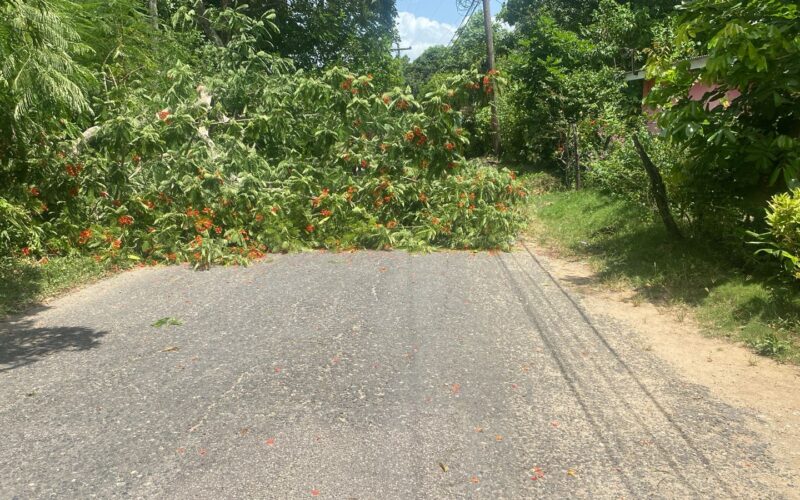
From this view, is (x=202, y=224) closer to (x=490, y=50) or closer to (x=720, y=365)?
(x=720, y=365)

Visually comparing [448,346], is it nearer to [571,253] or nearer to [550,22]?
[571,253]

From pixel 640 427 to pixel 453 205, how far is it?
6.54m

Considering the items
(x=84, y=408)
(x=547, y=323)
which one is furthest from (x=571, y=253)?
(x=84, y=408)

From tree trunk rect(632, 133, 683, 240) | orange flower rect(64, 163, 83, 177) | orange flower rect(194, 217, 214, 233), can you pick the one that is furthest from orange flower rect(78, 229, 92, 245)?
tree trunk rect(632, 133, 683, 240)

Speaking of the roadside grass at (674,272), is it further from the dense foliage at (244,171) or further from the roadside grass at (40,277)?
the roadside grass at (40,277)

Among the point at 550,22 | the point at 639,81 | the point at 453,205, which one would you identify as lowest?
the point at 453,205

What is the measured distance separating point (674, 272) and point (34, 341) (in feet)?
22.1

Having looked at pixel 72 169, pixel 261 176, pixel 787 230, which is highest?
pixel 72 169

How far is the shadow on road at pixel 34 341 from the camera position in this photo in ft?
17.3

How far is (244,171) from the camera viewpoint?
385 inches

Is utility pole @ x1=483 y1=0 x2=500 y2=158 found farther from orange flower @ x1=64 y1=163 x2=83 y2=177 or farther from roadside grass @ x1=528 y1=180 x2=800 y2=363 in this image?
orange flower @ x1=64 y1=163 x2=83 y2=177

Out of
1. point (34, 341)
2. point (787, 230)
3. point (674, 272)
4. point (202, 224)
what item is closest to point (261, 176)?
point (202, 224)

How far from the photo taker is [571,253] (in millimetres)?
9320

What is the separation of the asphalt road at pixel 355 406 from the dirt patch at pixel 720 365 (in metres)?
0.16
